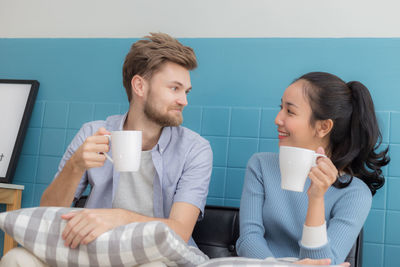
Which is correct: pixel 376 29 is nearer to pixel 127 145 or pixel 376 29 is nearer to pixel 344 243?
pixel 344 243

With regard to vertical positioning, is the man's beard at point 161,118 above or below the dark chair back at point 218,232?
above

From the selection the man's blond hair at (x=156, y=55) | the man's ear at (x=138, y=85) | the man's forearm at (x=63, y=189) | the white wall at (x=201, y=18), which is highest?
the white wall at (x=201, y=18)

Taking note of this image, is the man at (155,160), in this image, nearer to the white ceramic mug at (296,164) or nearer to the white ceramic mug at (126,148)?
the white ceramic mug at (126,148)

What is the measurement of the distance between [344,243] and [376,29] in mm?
1138

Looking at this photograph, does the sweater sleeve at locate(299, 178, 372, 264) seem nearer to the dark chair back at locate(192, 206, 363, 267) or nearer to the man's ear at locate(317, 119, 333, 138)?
the man's ear at locate(317, 119, 333, 138)

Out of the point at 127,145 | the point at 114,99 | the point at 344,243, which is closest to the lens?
the point at 127,145

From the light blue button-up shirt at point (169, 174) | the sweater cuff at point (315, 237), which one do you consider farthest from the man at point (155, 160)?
the sweater cuff at point (315, 237)

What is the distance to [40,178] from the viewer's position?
2.35 m

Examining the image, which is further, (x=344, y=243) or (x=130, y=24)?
(x=130, y=24)

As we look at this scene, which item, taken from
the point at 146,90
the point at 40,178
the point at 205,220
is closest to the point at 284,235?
the point at 205,220

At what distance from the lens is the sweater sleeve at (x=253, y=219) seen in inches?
54.4

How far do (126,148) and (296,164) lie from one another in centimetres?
48

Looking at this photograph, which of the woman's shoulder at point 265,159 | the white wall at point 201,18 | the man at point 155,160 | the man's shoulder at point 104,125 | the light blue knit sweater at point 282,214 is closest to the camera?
the light blue knit sweater at point 282,214

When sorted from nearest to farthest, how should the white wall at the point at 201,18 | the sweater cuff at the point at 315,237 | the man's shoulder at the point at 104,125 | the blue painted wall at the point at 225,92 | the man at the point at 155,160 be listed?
the sweater cuff at the point at 315,237 < the man at the point at 155,160 < the man's shoulder at the point at 104,125 < the blue painted wall at the point at 225,92 < the white wall at the point at 201,18
